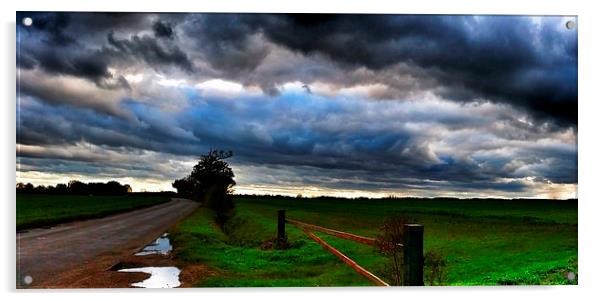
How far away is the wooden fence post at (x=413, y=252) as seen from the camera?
314 inches

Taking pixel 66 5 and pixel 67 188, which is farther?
pixel 67 188

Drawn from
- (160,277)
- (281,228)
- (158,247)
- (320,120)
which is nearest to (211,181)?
(160,277)

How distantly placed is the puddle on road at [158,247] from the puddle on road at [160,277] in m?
2.73

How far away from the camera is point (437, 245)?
10797 millimetres

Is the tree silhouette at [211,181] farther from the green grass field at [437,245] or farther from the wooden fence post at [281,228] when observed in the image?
the wooden fence post at [281,228]

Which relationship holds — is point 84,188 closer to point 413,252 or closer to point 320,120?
point 320,120

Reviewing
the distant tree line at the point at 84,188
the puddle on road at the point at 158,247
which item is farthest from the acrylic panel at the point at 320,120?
the puddle on road at the point at 158,247

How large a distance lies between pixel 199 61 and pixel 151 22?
1051mm

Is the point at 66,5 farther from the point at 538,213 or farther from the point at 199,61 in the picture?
the point at 538,213

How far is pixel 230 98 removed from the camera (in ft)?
34.3

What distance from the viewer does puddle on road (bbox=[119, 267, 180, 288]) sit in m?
10.1

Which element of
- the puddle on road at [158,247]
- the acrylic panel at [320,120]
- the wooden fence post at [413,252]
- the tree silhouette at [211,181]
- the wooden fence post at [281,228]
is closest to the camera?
the wooden fence post at [413,252]

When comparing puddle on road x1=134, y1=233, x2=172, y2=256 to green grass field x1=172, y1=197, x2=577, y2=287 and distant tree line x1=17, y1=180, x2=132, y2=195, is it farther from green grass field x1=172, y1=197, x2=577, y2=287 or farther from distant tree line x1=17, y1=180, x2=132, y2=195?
distant tree line x1=17, y1=180, x2=132, y2=195

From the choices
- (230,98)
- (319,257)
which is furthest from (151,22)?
(319,257)
